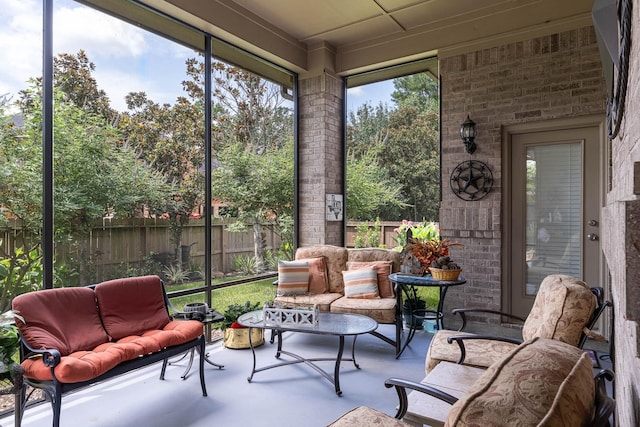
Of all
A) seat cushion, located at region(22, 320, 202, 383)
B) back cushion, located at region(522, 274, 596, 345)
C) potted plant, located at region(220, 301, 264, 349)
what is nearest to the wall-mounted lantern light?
back cushion, located at region(522, 274, 596, 345)

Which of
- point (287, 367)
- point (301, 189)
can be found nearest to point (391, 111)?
point (301, 189)

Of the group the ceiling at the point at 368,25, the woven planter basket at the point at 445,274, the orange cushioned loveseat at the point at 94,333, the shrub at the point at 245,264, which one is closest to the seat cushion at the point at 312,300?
the shrub at the point at 245,264

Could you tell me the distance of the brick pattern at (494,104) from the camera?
12.7ft

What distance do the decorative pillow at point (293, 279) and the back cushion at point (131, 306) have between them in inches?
56.1

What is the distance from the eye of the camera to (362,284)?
4.18 meters

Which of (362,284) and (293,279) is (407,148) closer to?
(362,284)

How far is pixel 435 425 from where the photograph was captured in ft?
5.51

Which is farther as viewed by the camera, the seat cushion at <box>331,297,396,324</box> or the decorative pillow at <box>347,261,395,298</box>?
the decorative pillow at <box>347,261,395,298</box>

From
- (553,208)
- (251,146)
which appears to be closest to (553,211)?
(553,208)

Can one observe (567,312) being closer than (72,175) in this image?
Yes

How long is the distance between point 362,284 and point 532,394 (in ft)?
10.5

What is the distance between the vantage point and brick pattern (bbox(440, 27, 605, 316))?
152 inches

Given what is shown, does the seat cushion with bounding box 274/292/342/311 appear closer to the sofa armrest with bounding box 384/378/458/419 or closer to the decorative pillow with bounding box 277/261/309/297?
the decorative pillow with bounding box 277/261/309/297

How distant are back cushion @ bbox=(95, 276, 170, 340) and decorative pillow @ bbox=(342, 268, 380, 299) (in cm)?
184
